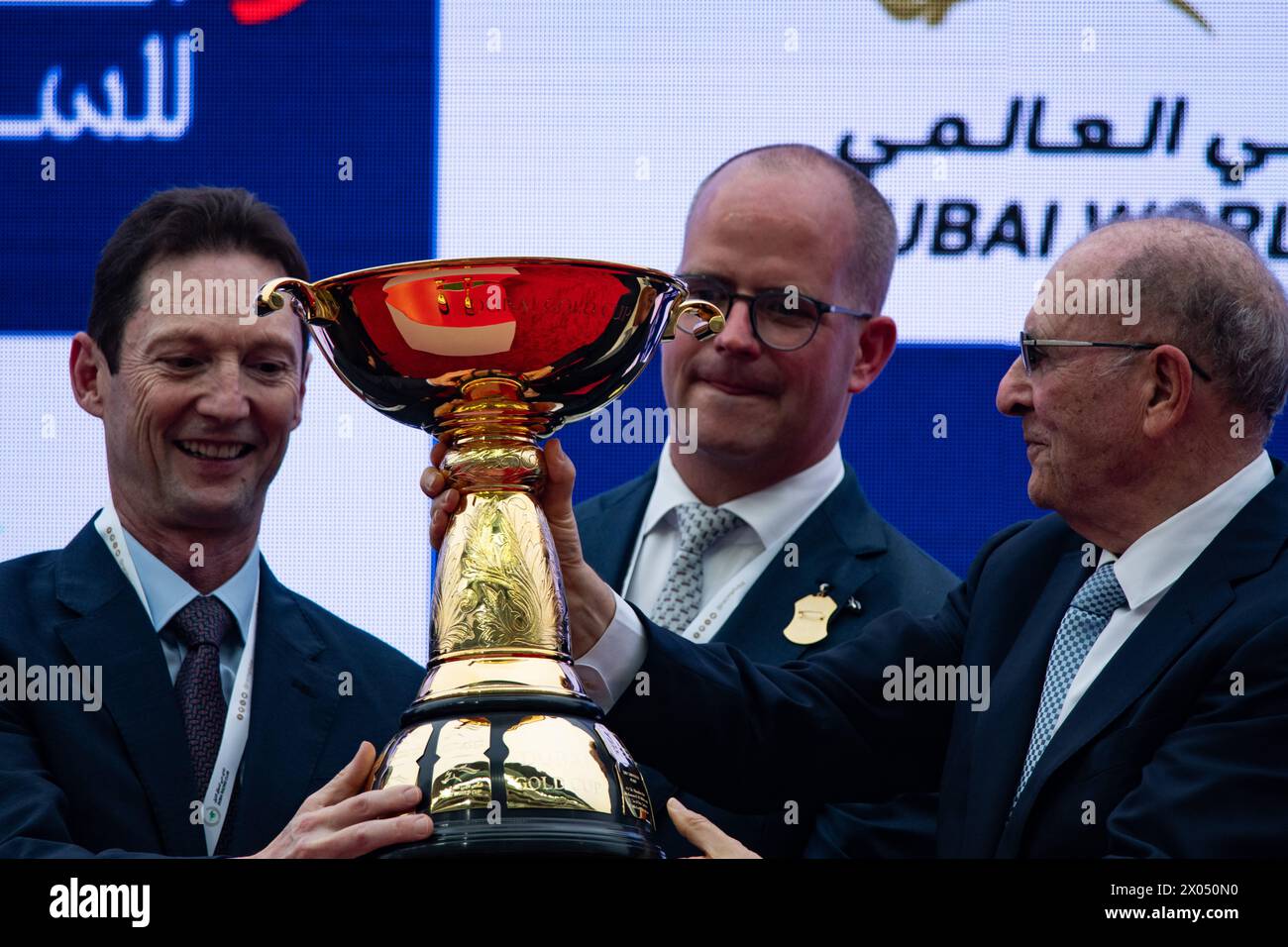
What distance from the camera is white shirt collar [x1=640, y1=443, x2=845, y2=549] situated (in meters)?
2.29

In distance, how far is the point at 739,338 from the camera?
7.67 ft

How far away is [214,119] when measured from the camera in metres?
2.93

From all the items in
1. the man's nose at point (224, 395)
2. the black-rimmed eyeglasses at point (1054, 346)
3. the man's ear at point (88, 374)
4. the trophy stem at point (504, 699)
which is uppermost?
the man's ear at point (88, 374)

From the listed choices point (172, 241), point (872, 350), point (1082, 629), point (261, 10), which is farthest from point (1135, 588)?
point (261, 10)

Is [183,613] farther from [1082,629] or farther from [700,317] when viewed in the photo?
[1082,629]

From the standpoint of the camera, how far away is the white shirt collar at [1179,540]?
5.53 ft

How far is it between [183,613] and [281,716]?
0.19m

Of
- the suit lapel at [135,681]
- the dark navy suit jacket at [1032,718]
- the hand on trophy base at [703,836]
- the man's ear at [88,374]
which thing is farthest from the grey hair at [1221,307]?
the man's ear at [88,374]

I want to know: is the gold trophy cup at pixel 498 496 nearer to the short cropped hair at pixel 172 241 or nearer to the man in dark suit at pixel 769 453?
the short cropped hair at pixel 172 241

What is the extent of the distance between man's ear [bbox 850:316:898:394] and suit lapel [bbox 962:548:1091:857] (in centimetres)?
73

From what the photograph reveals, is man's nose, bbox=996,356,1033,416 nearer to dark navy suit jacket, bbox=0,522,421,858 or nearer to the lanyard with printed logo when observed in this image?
dark navy suit jacket, bbox=0,522,421,858
